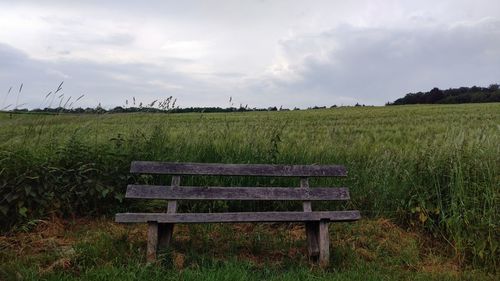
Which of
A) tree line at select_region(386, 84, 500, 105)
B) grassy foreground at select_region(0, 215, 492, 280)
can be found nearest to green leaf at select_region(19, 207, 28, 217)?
grassy foreground at select_region(0, 215, 492, 280)

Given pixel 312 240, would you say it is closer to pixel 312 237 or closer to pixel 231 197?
pixel 312 237

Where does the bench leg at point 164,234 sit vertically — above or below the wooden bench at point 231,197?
below

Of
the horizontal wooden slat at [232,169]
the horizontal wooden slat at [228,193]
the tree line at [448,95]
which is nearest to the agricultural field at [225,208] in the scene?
the horizontal wooden slat at [228,193]

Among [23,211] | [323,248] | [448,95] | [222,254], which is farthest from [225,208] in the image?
[448,95]

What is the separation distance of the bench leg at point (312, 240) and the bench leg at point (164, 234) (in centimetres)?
140

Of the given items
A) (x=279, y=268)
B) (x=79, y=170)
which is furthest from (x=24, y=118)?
(x=279, y=268)

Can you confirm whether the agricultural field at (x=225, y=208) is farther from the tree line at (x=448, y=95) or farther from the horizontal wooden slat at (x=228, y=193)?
the tree line at (x=448, y=95)

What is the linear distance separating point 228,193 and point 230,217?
0.39 m

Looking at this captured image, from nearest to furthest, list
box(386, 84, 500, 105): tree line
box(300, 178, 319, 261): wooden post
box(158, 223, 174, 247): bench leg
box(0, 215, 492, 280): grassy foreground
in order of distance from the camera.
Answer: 1. box(0, 215, 492, 280): grassy foreground
2. box(158, 223, 174, 247): bench leg
3. box(300, 178, 319, 261): wooden post
4. box(386, 84, 500, 105): tree line

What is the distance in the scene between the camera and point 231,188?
202 inches

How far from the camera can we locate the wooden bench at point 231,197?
4.62m

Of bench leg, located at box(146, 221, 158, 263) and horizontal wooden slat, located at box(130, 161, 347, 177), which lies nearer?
bench leg, located at box(146, 221, 158, 263)

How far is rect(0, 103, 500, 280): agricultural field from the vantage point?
15.1 feet

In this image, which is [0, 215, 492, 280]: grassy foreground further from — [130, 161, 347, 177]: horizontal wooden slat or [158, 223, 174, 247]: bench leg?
[130, 161, 347, 177]: horizontal wooden slat
